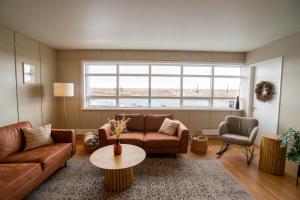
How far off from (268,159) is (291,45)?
2.18m

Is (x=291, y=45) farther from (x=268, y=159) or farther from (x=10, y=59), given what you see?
(x=10, y=59)

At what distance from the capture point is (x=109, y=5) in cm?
201

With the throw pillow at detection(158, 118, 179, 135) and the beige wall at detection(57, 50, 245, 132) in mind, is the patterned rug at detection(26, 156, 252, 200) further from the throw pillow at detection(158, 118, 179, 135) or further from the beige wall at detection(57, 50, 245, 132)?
the beige wall at detection(57, 50, 245, 132)

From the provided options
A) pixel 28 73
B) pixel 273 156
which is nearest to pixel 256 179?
pixel 273 156

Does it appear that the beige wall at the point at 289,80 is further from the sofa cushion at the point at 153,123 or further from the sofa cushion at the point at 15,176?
the sofa cushion at the point at 15,176

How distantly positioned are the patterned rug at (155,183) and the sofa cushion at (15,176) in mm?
398

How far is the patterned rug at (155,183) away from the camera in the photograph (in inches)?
79.2

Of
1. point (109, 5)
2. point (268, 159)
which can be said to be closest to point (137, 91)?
point (109, 5)

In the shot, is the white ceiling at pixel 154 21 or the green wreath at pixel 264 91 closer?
the white ceiling at pixel 154 21

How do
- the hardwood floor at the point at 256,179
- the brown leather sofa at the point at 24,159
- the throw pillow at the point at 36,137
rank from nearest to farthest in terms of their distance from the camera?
the brown leather sofa at the point at 24,159 → the hardwood floor at the point at 256,179 → the throw pillow at the point at 36,137

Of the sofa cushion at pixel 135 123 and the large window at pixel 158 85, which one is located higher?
the large window at pixel 158 85

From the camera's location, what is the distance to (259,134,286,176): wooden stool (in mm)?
2539

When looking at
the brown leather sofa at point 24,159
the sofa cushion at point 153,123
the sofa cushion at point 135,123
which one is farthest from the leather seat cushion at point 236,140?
the brown leather sofa at point 24,159

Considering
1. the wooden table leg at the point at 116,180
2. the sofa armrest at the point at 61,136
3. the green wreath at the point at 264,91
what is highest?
the green wreath at the point at 264,91
